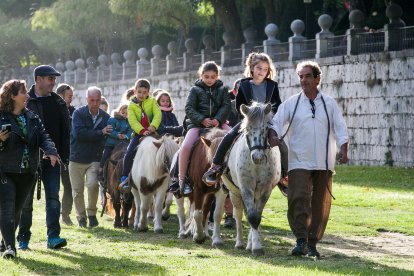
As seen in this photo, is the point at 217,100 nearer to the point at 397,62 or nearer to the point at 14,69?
the point at 397,62

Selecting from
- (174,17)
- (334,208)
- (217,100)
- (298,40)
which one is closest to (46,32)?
(174,17)

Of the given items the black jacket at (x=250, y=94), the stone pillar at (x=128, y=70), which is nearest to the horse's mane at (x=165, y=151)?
the black jacket at (x=250, y=94)

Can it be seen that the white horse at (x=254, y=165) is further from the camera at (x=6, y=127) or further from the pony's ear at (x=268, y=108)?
the camera at (x=6, y=127)

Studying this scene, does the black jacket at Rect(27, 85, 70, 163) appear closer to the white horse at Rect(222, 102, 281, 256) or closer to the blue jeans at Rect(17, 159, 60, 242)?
the blue jeans at Rect(17, 159, 60, 242)

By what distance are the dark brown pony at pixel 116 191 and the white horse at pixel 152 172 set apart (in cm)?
59

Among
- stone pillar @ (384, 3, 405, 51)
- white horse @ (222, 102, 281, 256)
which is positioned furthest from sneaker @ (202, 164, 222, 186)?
stone pillar @ (384, 3, 405, 51)

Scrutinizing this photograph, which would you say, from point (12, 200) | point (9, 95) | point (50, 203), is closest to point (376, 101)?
point (50, 203)

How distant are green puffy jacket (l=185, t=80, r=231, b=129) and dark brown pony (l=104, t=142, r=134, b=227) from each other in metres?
3.07

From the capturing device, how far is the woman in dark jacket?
12734mm

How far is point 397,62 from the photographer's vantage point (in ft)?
107

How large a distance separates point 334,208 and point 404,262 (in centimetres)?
889

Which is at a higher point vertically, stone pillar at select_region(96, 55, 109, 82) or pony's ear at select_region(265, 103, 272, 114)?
stone pillar at select_region(96, 55, 109, 82)

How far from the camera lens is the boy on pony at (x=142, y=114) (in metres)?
17.5

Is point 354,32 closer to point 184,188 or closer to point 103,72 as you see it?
point 184,188
